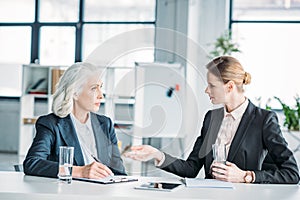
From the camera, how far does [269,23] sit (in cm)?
801

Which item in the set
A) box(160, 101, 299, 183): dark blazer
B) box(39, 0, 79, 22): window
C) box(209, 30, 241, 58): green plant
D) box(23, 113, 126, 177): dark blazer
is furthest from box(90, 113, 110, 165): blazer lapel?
box(39, 0, 79, 22): window

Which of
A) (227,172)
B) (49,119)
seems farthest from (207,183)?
(49,119)

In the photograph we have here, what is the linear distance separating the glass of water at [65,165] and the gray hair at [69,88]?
1.52 ft

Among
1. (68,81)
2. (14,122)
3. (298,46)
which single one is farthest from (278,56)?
(68,81)

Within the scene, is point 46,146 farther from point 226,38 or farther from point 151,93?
point 226,38

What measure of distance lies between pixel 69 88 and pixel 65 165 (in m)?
0.55

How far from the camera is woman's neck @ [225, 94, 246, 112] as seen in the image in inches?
108

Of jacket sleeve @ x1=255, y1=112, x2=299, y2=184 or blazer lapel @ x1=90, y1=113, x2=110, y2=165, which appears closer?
jacket sleeve @ x1=255, y1=112, x2=299, y2=184

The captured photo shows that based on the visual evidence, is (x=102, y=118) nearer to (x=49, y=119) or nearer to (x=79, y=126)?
(x=79, y=126)

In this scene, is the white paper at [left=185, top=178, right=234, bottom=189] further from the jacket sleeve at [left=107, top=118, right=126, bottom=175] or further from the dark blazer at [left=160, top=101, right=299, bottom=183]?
the jacket sleeve at [left=107, top=118, right=126, bottom=175]

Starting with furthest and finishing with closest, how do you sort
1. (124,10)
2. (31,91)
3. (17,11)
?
(17,11)
(124,10)
(31,91)

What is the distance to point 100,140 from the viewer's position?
2787mm

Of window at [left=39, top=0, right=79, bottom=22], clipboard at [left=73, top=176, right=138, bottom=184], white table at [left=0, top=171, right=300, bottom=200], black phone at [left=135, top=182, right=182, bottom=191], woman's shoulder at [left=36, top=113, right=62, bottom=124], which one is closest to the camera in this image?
white table at [left=0, top=171, right=300, bottom=200]

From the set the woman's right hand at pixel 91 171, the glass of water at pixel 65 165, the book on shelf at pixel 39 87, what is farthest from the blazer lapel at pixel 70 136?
the book on shelf at pixel 39 87
